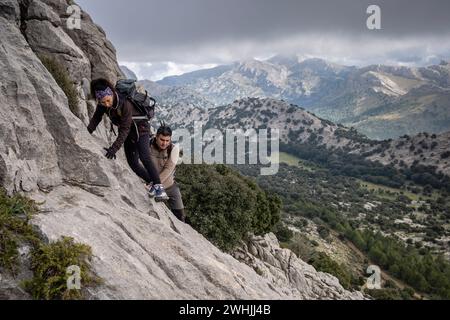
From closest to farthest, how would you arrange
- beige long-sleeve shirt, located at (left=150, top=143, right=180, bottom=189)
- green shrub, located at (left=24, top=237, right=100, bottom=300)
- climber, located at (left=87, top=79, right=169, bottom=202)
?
green shrub, located at (left=24, top=237, right=100, bottom=300)
climber, located at (left=87, top=79, right=169, bottom=202)
beige long-sleeve shirt, located at (left=150, top=143, right=180, bottom=189)

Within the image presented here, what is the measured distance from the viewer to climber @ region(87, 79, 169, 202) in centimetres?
1242

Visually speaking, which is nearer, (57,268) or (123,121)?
(57,268)

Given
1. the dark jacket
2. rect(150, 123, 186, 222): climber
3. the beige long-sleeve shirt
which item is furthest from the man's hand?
the beige long-sleeve shirt

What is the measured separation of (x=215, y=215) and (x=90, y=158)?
25752mm

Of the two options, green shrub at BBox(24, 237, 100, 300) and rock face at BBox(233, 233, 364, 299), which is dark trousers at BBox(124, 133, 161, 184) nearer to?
green shrub at BBox(24, 237, 100, 300)

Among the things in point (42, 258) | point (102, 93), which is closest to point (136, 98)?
point (102, 93)

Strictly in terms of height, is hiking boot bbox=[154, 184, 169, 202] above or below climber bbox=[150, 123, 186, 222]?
below

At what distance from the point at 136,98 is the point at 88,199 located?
423 cm

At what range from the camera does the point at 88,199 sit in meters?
11.3

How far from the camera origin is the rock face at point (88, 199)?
8812mm

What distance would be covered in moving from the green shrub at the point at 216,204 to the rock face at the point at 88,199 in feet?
70.5

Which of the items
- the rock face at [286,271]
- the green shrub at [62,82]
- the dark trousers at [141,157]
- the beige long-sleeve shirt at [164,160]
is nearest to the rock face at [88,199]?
the dark trousers at [141,157]

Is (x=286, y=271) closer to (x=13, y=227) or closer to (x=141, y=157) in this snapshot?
(x=141, y=157)

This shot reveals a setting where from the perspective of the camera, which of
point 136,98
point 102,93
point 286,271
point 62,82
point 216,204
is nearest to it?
point 102,93
